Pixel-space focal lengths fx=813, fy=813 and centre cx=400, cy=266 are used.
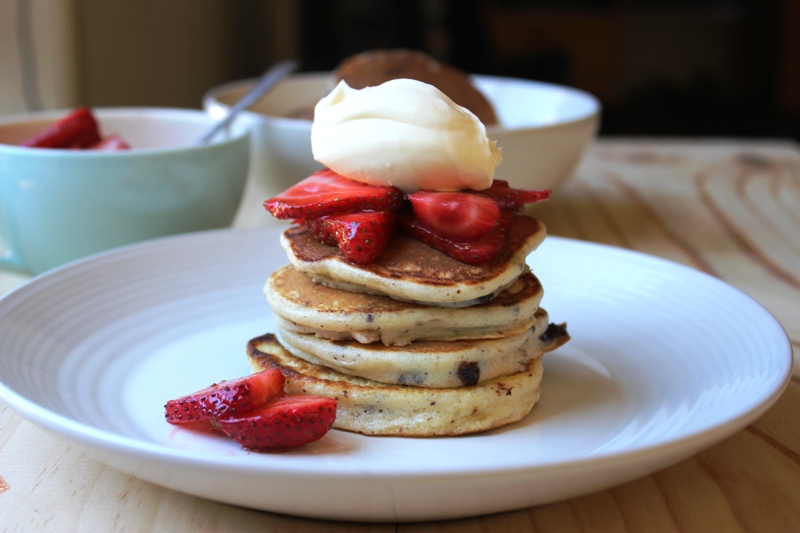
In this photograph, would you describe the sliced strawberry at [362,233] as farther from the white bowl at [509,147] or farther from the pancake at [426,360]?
the white bowl at [509,147]

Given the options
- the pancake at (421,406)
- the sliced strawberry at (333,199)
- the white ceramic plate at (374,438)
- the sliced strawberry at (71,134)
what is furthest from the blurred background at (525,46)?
the pancake at (421,406)

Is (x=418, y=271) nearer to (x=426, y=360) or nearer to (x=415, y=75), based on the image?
(x=426, y=360)

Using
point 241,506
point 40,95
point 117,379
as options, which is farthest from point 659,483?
point 40,95

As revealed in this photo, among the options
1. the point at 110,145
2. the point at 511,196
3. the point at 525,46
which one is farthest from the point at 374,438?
the point at 525,46

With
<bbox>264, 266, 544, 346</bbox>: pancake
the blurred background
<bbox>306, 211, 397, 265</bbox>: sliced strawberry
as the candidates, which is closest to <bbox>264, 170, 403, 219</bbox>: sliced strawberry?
<bbox>306, 211, 397, 265</bbox>: sliced strawberry

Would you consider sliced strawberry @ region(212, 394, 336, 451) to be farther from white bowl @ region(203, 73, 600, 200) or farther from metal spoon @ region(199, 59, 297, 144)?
metal spoon @ region(199, 59, 297, 144)

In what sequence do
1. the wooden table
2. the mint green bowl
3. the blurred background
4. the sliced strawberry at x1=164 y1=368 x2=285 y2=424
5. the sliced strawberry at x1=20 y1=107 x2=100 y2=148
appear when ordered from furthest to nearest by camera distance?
the blurred background
the sliced strawberry at x1=20 y1=107 x2=100 y2=148
the mint green bowl
the sliced strawberry at x1=164 y1=368 x2=285 y2=424
the wooden table
